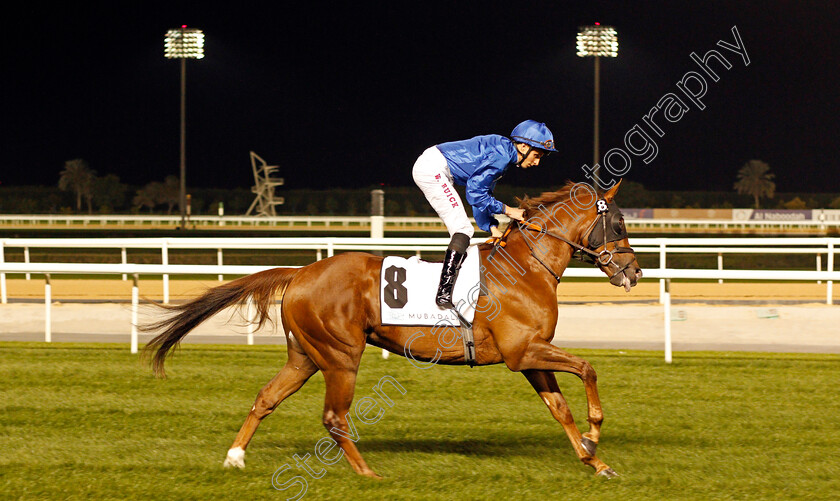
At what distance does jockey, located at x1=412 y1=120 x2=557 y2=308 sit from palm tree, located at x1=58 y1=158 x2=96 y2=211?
37.9 m

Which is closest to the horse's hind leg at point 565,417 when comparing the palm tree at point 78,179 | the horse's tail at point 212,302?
the horse's tail at point 212,302

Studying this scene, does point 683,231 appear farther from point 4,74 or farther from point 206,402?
point 4,74

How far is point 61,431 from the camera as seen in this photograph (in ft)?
13.6

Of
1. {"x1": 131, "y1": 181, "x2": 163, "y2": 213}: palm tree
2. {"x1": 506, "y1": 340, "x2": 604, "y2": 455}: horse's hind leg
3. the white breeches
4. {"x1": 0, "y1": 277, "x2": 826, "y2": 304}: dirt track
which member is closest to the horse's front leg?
{"x1": 506, "y1": 340, "x2": 604, "y2": 455}: horse's hind leg

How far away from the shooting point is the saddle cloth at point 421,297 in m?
3.69

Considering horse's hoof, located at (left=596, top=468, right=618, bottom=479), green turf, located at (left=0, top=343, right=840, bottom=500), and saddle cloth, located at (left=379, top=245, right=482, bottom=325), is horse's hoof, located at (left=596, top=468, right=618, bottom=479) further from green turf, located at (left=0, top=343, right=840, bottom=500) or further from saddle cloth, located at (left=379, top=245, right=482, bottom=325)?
saddle cloth, located at (left=379, top=245, right=482, bottom=325)

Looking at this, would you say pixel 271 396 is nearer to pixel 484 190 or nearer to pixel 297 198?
pixel 484 190

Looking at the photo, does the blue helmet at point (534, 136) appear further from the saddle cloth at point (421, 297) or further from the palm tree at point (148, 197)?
the palm tree at point (148, 197)

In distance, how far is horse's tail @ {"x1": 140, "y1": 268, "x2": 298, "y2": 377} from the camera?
3.92 metres

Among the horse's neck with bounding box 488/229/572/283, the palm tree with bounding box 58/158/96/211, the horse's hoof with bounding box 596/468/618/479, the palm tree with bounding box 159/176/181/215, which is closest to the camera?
the horse's hoof with bounding box 596/468/618/479

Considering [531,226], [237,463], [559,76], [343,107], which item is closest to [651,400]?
[531,226]

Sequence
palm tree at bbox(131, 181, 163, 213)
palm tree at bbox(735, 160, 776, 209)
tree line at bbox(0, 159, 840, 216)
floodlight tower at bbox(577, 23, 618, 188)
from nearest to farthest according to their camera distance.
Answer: floodlight tower at bbox(577, 23, 618, 188) < tree line at bbox(0, 159, 840, 216) < palm tree at bbox(735, 160, 776, 209) < palm tree at bbox(131, 181, 163, 213)

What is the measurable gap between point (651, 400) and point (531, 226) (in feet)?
5.41

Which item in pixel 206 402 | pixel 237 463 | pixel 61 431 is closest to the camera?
pixel 237 463
